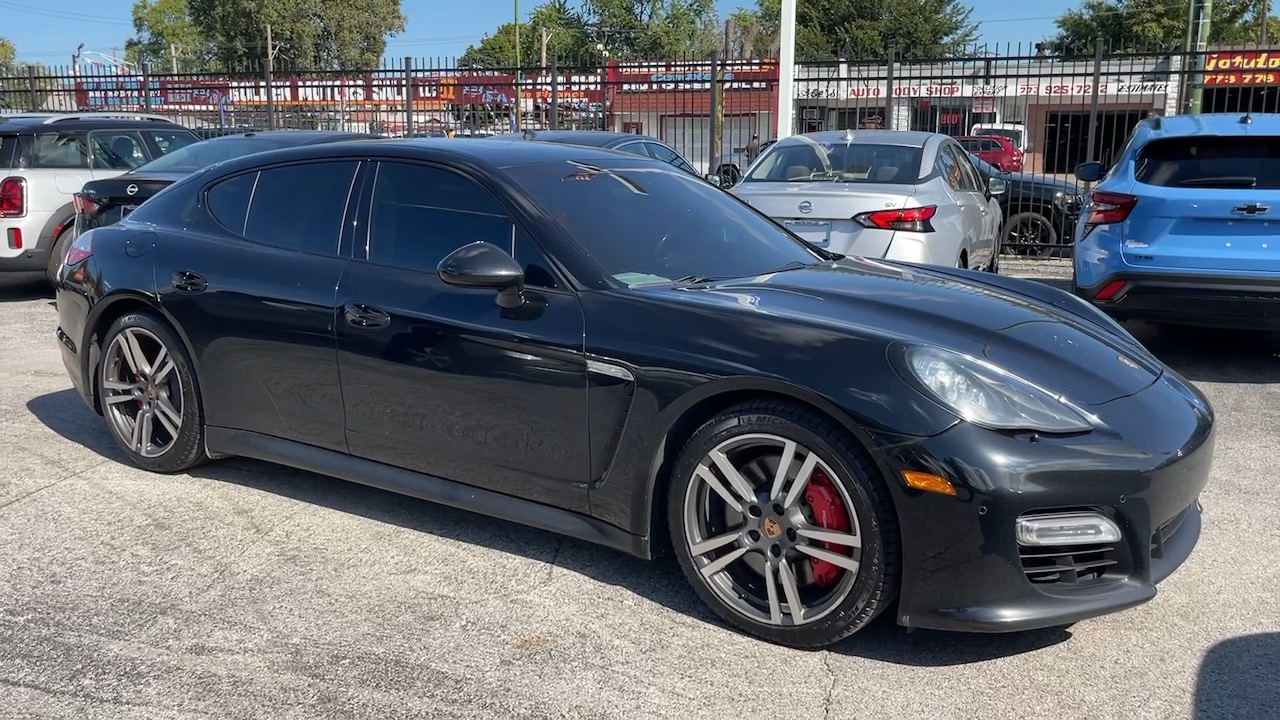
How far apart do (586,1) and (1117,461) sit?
219ft

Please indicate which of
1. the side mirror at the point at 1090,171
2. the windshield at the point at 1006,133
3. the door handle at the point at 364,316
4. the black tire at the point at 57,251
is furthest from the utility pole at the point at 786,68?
the windshield at the point at 1006,133

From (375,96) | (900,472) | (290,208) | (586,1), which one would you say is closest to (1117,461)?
(900,472)

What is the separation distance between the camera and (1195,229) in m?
6.64

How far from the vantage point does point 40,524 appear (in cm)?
446

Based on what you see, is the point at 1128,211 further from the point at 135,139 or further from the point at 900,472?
the point at 135,139

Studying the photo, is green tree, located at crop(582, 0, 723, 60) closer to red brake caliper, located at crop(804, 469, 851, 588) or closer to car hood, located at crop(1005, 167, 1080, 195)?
car hood, located at crop(1005, 167, 1080, 195)

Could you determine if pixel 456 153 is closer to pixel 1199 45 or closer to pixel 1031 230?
pixel 1031 230

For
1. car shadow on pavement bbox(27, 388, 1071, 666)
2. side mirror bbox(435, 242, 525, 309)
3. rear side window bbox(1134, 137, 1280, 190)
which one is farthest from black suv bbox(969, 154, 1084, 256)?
side mirror bbox(435, 242, 525, 309)

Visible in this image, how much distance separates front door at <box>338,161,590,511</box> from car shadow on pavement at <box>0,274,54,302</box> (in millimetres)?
7710

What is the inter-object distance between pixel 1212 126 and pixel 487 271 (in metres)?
5.29

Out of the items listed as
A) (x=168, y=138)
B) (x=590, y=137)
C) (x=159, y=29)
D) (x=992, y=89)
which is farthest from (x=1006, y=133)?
(x=159, y=29)

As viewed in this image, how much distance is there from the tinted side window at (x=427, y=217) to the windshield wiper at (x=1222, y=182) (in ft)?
15.3

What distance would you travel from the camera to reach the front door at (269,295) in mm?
4340

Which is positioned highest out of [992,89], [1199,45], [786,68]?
[1199,45]
